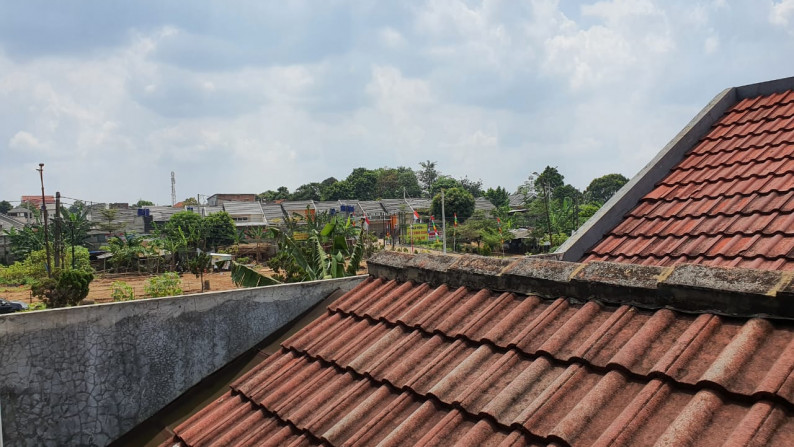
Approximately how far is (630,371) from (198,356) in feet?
12.2

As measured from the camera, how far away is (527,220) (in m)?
56.2

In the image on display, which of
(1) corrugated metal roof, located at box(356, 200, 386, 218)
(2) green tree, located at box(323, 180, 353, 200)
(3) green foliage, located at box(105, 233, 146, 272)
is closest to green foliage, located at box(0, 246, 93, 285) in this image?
(3) green foliage, located at box(105, 233, 146, 272)

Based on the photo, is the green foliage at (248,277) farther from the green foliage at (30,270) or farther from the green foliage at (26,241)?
the green foliage at (26,241)

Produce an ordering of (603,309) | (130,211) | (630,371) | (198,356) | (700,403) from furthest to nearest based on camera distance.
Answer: (130,211) < (198,356) < (603,309) < (630,371) < (700,403)

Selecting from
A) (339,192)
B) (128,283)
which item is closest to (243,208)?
(339,192)

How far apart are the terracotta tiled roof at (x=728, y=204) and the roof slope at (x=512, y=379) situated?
1932 millimetres

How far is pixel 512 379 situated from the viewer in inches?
97.6

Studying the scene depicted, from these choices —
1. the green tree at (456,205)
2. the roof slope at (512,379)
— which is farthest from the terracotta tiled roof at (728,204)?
the green tree at (456,205)

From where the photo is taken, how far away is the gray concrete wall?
4141 millimetres

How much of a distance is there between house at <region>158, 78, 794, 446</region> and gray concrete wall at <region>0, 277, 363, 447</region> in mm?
1108

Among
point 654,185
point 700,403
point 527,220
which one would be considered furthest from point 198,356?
point 527,220

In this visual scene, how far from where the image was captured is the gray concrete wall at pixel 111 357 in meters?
4.14

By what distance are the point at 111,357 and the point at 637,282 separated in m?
3.97

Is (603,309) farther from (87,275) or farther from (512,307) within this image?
(87,275)
